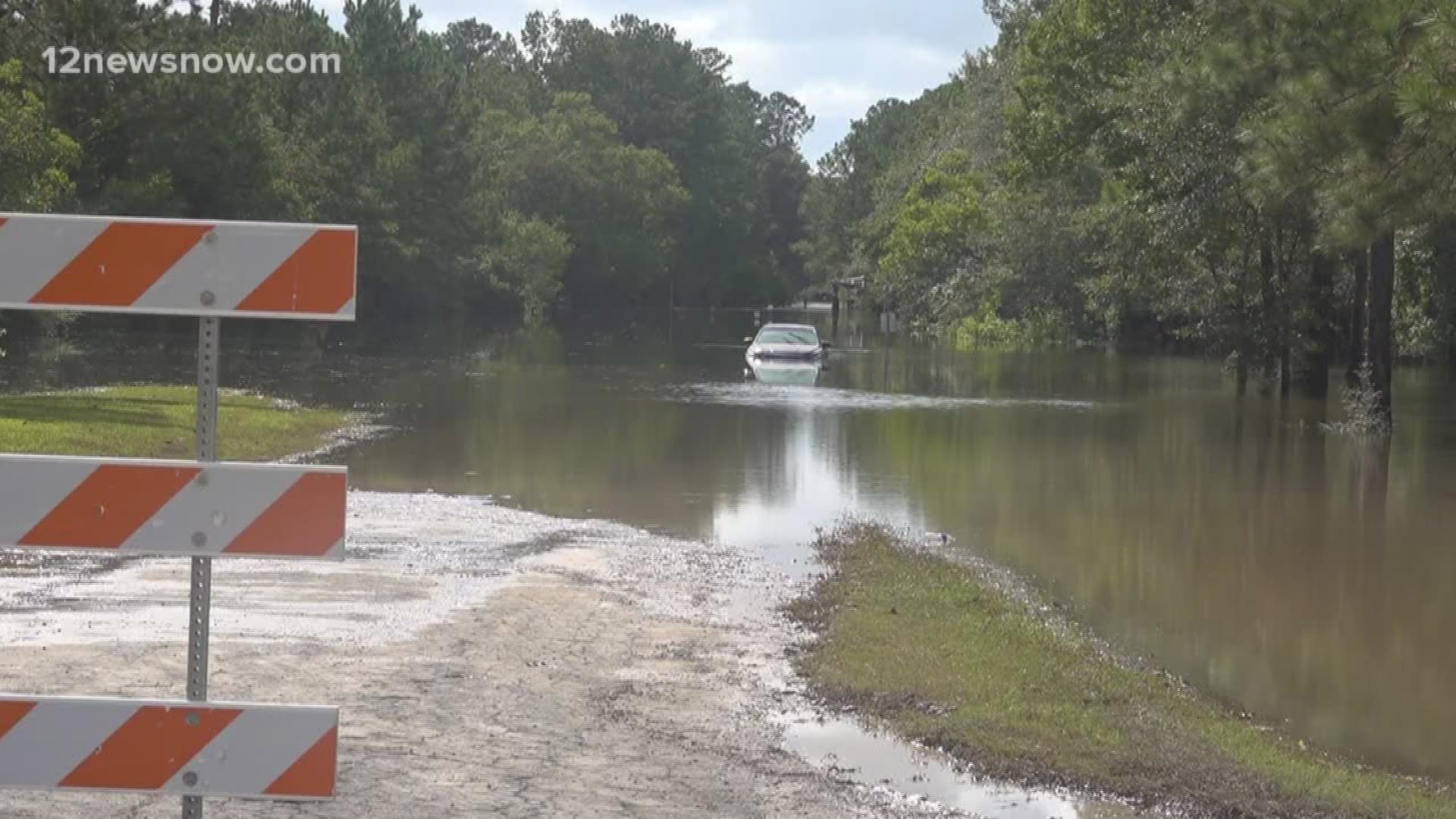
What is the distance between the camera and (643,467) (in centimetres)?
2647

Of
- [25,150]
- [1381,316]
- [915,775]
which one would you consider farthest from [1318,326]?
[915,775]

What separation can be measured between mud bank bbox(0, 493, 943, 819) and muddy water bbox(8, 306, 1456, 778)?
3104 mm

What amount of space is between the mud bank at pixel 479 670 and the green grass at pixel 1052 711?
2.11 feet

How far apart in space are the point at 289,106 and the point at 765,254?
82960 millimetres

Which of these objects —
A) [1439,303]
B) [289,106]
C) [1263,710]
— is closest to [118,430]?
[1263,710]

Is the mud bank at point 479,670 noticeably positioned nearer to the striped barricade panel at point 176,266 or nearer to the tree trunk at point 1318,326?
the striped barricade panel at point 176,266

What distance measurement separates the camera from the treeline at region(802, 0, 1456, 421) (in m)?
17.4

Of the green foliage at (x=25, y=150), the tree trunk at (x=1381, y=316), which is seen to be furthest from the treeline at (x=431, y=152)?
the tree trunk at (x=1381, y=316)

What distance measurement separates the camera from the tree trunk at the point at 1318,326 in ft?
141

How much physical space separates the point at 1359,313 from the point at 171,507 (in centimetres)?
3649

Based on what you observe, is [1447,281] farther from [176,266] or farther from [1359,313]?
[176,266]

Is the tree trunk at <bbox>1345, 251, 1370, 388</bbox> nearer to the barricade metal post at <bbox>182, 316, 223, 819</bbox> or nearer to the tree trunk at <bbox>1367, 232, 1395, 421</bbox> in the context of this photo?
the tree trunk at <bbox>1367, 232, 1395, 421</bbox>

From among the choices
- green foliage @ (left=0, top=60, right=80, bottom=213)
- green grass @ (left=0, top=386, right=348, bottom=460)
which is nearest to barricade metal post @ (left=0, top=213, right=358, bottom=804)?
green grass @ (left=0, top=386, right=348, bottom=460)

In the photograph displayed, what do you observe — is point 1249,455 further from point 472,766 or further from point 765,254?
point 765,254
